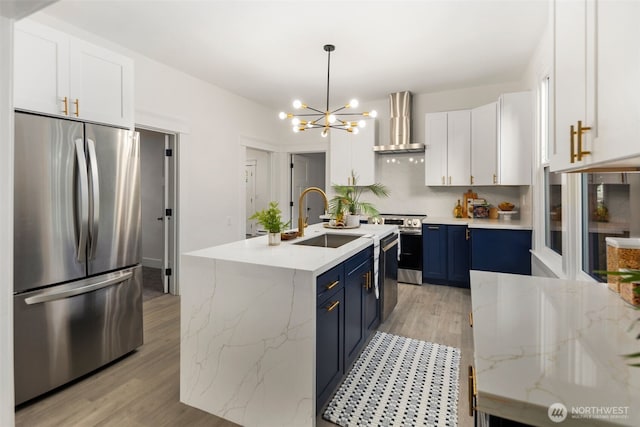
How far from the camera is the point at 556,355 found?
2.85ft

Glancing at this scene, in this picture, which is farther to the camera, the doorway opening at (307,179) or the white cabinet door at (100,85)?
the doorway opening at (307,179)

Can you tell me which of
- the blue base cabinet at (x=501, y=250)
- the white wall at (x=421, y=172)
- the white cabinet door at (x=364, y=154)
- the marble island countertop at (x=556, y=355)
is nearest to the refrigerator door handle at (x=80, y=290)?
the marble island countertop at (x=556, y=355)

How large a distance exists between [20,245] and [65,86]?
1063 mm

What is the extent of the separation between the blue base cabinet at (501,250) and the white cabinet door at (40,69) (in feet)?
14.1

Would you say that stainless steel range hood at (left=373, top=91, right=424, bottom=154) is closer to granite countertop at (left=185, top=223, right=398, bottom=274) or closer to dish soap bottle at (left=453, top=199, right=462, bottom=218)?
dish soap bottle at (left=453, top=199, right=462, bottom=218)

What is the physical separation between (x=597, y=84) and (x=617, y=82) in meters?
0.13

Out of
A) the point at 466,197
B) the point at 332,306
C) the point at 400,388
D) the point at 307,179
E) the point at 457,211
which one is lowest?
the point at 400,388

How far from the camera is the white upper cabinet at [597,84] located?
84cm

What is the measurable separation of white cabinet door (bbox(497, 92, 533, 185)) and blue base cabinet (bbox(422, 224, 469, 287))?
2.87 feet

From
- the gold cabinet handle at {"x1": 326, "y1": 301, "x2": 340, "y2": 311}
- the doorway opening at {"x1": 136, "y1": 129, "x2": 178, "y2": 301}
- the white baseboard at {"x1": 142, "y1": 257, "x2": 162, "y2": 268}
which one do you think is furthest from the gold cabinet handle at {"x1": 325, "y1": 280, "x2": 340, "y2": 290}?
the white baseboard at {"x1": 142, "y1": 257, "x2": 162, "y2": 268}

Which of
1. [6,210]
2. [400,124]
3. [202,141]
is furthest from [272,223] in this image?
[400,124]

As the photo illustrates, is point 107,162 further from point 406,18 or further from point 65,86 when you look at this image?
point 406,18

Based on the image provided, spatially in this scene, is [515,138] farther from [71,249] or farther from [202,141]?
[71,249]

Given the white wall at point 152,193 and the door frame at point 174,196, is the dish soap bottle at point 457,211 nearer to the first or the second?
the door frame at point 174,196
